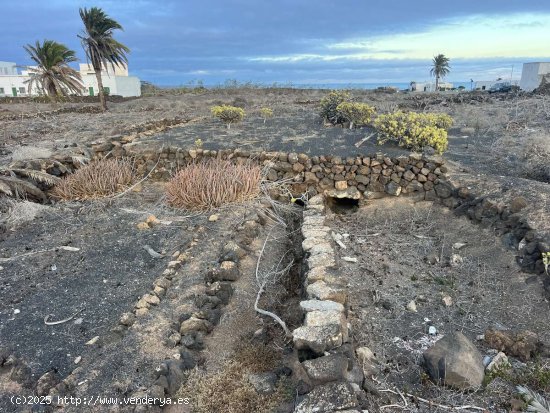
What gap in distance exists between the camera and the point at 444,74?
52.8 meters

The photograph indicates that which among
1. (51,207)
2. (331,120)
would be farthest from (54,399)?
(331,120)

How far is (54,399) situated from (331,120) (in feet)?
32.1

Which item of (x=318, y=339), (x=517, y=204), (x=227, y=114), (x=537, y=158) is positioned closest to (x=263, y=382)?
(x=318, y=339)

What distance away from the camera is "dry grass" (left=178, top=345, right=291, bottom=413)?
9.61 ft

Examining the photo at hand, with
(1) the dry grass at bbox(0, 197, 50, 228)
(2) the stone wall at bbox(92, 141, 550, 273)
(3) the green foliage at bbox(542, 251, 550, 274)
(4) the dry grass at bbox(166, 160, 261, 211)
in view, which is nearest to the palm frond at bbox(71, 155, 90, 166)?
(2) the stone wall at bbox(92, 141, 550, 273)

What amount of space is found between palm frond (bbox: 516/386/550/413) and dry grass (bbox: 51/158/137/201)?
627 cm

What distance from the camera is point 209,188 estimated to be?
6289 millimetres

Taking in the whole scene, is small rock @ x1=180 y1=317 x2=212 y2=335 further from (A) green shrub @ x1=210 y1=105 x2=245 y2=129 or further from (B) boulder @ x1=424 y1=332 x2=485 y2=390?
(A) green shrub @ x1=210 y1=105 x2=245 y2=129

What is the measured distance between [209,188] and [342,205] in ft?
9.27

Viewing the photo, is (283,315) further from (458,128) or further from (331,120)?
(458,128)

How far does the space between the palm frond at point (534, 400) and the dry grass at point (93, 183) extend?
20.6 feet

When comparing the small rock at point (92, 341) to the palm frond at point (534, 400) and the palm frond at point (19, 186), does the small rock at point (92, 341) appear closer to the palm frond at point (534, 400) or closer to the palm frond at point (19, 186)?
the palm frond at point (534, 400)

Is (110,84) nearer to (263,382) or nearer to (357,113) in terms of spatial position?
(357,113)

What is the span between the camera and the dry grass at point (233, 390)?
2930mm
